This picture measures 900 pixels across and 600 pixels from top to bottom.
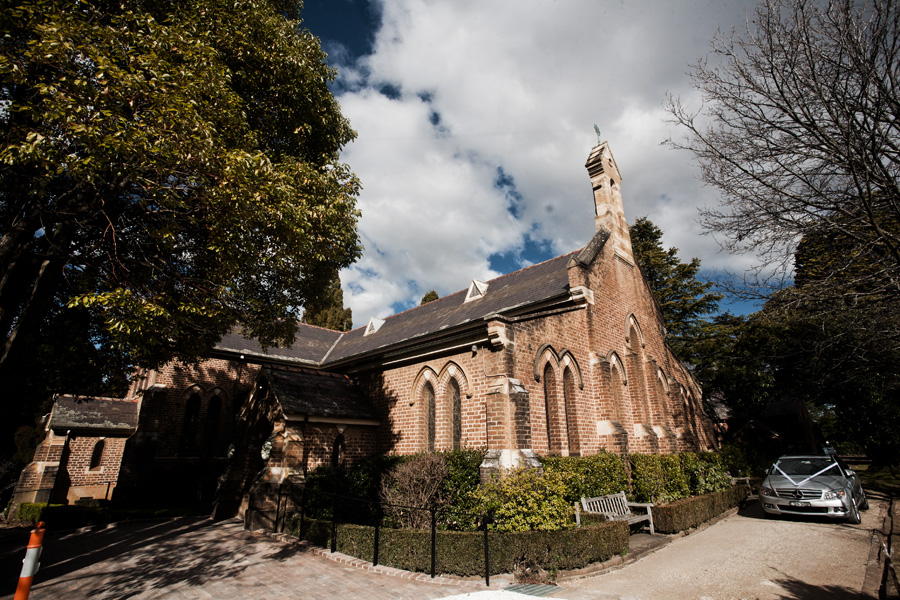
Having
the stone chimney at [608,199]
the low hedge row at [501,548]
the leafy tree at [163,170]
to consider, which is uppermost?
the stone chimney at [608,199]

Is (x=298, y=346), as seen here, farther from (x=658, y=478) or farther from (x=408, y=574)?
(x=658, y=478)

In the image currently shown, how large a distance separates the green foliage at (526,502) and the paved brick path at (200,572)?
1308 mm

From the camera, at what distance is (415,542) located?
26.1 ft

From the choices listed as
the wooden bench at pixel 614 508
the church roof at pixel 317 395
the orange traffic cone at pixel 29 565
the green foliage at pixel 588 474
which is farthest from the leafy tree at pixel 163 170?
the wooden bench at pixel 614 508

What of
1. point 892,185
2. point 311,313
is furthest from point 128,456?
point 892,185

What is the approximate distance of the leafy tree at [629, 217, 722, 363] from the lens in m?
29.7

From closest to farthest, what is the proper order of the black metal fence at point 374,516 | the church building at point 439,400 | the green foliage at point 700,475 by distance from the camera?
the black metal fence at point 374,516 → the church building at point 439,400 → the green foliage at point 700,475

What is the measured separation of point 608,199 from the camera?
57.0ft

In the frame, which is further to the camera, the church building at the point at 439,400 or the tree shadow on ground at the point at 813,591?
the church building at the point at 439,400

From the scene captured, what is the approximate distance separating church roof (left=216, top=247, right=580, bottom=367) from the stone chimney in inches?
82.3

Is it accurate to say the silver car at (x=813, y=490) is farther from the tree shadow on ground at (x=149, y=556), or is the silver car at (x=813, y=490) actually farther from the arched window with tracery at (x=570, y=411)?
the tree shadow on ground at (x=149, y=556)

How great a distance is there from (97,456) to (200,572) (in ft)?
53.0

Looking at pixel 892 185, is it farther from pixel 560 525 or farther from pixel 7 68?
pixel 7 68

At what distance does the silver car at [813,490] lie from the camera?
36.6 ft
